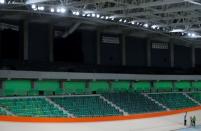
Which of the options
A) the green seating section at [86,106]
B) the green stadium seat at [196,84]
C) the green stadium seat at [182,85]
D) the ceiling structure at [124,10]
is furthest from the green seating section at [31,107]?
the green stadium seat at [196,84]

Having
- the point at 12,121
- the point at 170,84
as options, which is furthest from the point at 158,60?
the point at 12,121

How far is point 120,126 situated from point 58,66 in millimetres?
10282

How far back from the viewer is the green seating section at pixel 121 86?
33.3 meters

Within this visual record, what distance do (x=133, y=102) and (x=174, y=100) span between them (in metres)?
5.81

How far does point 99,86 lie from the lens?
32.0 metres

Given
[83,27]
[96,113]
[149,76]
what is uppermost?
[83,27]

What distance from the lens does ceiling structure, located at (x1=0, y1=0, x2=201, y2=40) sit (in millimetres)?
24086

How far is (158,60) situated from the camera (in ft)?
132

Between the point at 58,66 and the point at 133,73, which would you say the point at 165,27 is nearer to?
the point at 133,73

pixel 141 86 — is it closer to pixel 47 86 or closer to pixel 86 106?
pixel 86 106

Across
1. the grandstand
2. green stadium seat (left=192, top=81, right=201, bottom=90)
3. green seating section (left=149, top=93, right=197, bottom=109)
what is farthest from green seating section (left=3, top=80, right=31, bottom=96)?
green stadium seat (left=192, top=81, right=201, bottom=90)

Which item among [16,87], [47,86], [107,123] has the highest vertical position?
[16,87]

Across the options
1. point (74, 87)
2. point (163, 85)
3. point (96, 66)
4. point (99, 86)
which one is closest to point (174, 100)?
point (163, 85)

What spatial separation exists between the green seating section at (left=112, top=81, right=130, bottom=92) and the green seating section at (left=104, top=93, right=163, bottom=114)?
1.95ft
